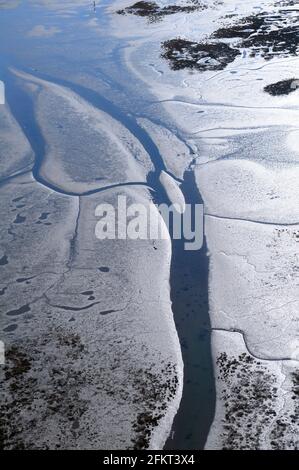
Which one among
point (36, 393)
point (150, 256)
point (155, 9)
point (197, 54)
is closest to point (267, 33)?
point (197, 54)

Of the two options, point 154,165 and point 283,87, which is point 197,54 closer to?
point 283,87

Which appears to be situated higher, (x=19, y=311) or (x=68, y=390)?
(x=19, y=311)

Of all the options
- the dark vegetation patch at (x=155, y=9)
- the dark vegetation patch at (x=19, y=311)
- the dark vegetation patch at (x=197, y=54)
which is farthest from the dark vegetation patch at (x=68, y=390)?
the dark vegetation patch at (x=155, y=9)

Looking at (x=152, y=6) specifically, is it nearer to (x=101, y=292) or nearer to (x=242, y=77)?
(x=242, y=77)

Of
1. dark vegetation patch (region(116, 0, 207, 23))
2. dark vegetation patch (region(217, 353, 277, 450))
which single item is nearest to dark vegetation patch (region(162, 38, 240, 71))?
dark vegetation patch (region(116, 0, 207, 23))

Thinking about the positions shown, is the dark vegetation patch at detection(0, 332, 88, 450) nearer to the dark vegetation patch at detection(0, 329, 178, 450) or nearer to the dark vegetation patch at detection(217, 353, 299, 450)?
the dark vegetation patch at detection(0, 329, 178, 450)

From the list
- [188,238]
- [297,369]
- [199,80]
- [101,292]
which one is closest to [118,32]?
[199,80]

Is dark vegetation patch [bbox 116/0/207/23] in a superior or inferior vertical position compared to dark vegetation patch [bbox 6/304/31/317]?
superior
